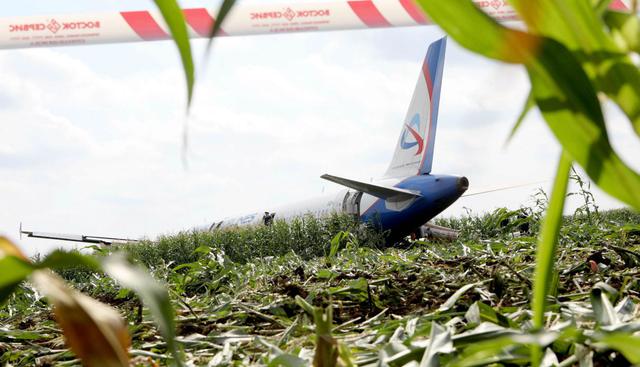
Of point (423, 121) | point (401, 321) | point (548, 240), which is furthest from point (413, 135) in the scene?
point (548, 240)

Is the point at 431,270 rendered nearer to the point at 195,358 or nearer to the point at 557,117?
the point at 195,358

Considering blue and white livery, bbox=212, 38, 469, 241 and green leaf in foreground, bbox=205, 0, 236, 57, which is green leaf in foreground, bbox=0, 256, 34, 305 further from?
blue and white livery, bbox=212, 38, 469, 241

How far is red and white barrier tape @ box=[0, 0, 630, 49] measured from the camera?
308 inches

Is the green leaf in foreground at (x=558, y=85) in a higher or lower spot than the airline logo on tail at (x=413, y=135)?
lower

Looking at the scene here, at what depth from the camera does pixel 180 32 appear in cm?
27

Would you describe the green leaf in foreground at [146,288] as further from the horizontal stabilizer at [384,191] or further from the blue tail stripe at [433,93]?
the blue tail stripe at [433,93]

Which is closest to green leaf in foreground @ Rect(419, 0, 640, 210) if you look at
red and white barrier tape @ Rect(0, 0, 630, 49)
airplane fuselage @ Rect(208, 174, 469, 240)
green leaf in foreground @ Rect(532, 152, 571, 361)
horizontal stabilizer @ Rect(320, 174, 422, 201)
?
green leaf in foreground @ Rect(532, 152, 571, 361)

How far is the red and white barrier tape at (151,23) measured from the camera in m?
7.82

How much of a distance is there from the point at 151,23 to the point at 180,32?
8057mm

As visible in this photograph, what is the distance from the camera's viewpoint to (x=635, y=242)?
160cm

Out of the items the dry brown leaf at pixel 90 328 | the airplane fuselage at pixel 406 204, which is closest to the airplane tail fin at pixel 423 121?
the airplane fuselage at pixel 406 204

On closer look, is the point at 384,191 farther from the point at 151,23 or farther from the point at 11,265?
the point at 11,265

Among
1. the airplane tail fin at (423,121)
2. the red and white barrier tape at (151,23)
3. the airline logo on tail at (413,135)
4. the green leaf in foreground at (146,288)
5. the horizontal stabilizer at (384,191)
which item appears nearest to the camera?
the green leaf in foreground at (146,288)

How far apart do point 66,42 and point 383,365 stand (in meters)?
8.42
